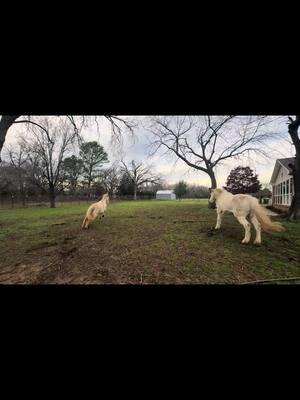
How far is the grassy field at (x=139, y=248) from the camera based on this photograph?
1.71 m

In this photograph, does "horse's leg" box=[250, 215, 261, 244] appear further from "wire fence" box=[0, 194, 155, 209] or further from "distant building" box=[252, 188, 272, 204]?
"wire fence" box=[0, 194, 155, 209]

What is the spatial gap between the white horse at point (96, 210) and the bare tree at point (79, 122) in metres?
0.71

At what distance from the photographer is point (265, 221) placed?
190cm

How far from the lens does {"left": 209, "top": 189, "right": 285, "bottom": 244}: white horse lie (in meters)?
1.88

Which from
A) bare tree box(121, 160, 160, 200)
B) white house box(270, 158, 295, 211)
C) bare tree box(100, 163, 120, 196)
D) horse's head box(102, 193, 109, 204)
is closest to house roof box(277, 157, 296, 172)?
Answer: white house box(270, 158, 295, 211)

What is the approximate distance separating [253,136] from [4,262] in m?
2.77

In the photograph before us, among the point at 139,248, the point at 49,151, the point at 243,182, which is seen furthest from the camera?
the point at 49,151

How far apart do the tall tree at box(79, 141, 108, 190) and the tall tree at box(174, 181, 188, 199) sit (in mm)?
832

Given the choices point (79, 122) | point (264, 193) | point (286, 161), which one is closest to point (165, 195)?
point (264, 193)

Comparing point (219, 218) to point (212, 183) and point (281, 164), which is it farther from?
point (281, 164)

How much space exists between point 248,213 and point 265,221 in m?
0.19

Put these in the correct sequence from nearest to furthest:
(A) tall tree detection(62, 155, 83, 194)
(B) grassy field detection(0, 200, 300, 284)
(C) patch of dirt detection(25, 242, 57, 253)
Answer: (B) grassy field detection(0, 200, 300, 284)
(C) patch of dirt detection(25, 242, 57, 253)
(A) tall tree detection(62, 155, 83, 194)
